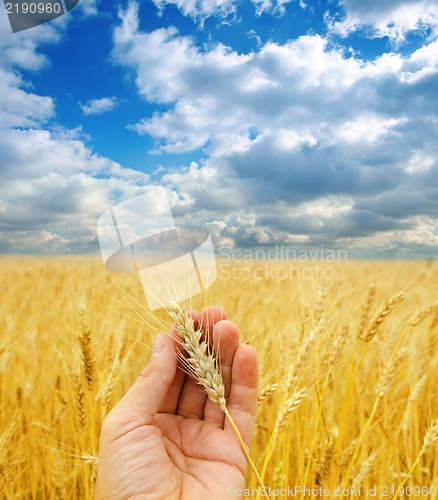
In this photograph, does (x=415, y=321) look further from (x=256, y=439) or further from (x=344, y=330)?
(x=256, y=439)

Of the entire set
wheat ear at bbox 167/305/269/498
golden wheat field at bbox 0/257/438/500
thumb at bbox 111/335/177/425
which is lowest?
golden wheat field at bbox 0/257/438/500

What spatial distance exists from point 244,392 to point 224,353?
18cm

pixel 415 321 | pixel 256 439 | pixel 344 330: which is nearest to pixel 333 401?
pixel 256 439

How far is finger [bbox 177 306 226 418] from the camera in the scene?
177cm

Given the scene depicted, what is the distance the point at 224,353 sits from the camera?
1.74 m

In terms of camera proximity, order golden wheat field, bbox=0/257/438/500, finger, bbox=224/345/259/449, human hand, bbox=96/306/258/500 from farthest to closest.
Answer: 1. golden wheat field, bbox=0/257/438/500
2. finger, bbox=224/345/259/449
3. human hand, bbox=96/306/258/500

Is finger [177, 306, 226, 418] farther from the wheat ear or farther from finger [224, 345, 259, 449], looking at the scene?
the wheat ear

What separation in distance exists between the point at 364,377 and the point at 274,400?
25.0 inches

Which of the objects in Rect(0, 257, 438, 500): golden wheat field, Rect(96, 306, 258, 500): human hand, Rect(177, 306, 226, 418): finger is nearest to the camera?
Rect(96, 306, 258, 500): human hand

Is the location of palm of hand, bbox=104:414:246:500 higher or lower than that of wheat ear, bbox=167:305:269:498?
lower

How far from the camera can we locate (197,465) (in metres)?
1.58

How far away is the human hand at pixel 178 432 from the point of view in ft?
4.68

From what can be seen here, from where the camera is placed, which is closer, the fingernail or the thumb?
the thumb

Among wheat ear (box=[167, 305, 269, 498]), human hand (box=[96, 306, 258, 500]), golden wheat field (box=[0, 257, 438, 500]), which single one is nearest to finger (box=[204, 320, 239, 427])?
human hand (box=[96, 306, 258, 500])
